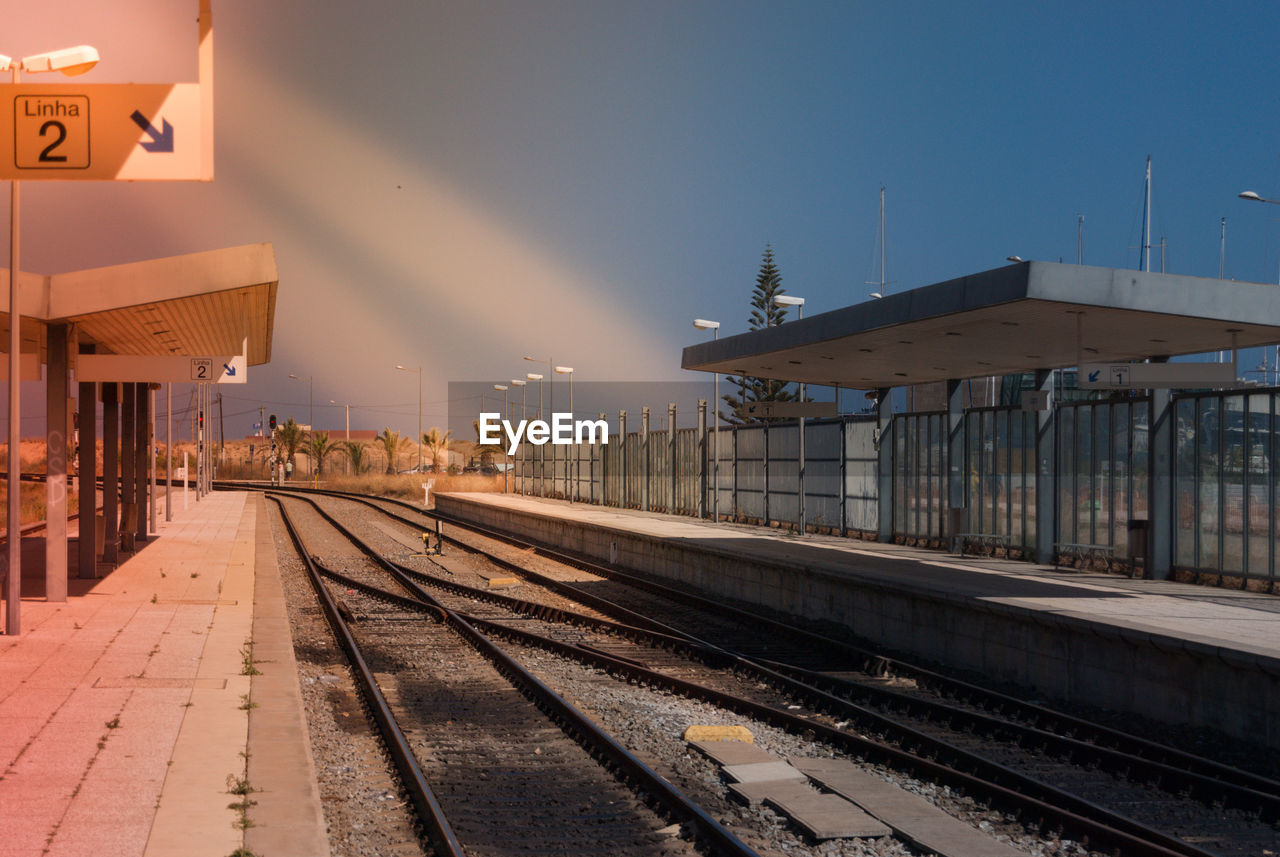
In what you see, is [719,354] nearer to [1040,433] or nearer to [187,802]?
[1040,433]

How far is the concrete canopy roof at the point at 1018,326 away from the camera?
11312 mm

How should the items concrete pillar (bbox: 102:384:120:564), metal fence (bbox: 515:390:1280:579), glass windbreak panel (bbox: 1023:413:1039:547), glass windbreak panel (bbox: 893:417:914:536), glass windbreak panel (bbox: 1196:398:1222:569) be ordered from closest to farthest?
metal fence (bbox: 515:390:1280:579) < glass windbreak panel (bbox: 1196:398:1222:569) < glass windbreak panel (bbox: 1023:413:1039:547) < concrete pillar (bbox: 102:384:120:564) < glass windbreak panel (bbox: 893:417:914:536)

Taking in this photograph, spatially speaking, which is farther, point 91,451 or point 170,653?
point 91,451

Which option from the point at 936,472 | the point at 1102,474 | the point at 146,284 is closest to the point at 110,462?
the point at 146,284

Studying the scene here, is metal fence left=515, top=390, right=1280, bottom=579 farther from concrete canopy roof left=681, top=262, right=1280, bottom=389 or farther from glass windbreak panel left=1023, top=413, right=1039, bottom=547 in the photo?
concrete canopy roof left=681, top=262, right=1280, bottom=389

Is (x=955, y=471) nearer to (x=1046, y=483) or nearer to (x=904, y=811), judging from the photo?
(x=1046, y=483)

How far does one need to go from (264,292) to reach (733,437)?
612 inches

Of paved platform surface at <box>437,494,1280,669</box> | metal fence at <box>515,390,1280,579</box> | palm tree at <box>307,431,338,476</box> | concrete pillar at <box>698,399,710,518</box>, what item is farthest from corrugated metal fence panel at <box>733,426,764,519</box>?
palm tree at <box>307,431,338,476</box>

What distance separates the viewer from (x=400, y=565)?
24375 mm

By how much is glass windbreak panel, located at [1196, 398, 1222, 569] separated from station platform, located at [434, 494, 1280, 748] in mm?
535

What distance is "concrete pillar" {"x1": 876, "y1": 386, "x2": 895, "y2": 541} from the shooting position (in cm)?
2166

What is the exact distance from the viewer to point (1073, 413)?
16984 millimetres

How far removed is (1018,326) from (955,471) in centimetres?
668

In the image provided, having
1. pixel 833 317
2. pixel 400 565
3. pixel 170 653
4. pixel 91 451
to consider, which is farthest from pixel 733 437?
pixel 170 653
